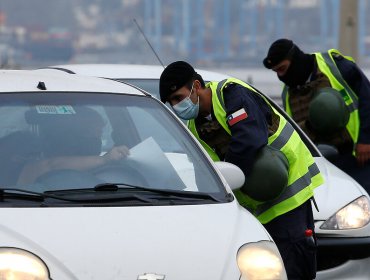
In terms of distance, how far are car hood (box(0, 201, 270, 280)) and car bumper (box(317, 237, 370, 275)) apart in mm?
1785

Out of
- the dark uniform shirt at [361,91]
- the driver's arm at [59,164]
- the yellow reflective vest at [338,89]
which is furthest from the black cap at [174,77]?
the dark uniform shirt at [361,91]

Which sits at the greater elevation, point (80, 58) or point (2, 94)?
point (2, 94)

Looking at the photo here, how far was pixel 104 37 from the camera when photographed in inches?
3388

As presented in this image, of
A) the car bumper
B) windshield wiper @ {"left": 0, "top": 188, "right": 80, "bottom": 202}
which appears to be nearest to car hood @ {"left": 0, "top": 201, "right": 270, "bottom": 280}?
windshield wiper @ {"left": 0, "top": 188, "right": 80, "bottom": 202}

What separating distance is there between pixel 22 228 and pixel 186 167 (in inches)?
43.6

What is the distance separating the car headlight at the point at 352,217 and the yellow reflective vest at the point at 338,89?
1.58m

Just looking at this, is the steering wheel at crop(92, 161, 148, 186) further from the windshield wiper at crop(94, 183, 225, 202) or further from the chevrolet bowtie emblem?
the chevrolet bowtie emblem

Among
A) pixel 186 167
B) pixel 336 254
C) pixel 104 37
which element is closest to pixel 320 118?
pixel 336 254

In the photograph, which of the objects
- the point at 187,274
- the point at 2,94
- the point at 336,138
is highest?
the point at 2,94

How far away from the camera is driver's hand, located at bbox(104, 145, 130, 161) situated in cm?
538

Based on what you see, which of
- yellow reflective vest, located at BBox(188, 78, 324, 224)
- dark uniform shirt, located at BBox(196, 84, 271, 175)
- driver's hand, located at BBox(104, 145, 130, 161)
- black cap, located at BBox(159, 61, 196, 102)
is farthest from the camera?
yellow reflective vest, located at BBox(188, 78, 324, 224)

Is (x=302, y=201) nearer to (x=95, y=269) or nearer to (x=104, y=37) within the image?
(x=95, y=269)

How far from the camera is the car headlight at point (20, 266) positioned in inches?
A: 171

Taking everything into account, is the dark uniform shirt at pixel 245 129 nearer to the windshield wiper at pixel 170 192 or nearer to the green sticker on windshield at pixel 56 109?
the windshield wiper at pixel 170 192
